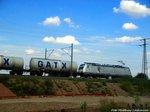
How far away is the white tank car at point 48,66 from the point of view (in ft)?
182

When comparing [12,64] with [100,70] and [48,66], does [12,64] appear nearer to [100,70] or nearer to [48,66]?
[48,66]

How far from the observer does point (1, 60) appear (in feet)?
171

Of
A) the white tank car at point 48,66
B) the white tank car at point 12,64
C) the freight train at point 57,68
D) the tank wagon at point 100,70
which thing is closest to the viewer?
the white tank car at point 12,64

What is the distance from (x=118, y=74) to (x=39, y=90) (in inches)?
1116

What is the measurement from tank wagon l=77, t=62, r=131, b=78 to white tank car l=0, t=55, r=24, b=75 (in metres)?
11.1

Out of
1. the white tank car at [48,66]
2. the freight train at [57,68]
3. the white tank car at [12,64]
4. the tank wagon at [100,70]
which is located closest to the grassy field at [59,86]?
the tank wagon at [100,70]

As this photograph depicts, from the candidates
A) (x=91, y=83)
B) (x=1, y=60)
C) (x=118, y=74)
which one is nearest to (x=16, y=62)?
(x=1, y=60)

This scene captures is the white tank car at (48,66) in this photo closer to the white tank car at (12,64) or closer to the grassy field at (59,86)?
the white tank car at (12,64)

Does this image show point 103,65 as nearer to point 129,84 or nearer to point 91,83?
point 129,84

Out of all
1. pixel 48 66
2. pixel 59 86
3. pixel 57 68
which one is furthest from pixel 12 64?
pixel 59 86

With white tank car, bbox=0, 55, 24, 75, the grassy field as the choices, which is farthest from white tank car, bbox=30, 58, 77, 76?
the grassy field

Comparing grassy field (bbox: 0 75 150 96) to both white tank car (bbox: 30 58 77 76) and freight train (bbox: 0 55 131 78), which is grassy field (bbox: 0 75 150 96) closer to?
freight train (bbox: 0 55 131 78)

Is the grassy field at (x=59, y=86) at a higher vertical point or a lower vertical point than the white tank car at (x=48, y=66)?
lower

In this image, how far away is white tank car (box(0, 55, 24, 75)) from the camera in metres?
52.5
